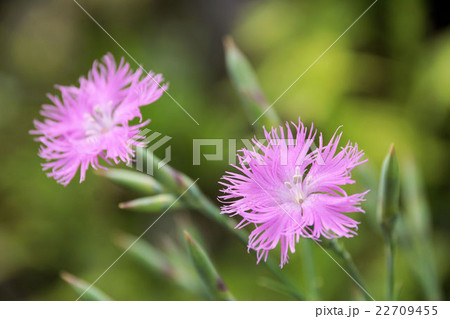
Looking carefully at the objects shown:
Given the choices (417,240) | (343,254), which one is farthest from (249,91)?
(417,240)

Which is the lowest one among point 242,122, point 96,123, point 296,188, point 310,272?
point 310,272

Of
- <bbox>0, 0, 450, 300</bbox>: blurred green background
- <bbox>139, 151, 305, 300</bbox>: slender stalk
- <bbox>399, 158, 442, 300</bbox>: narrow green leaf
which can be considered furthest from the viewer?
<bbox>0, 0, 450, 300</bbox>: blurred green background

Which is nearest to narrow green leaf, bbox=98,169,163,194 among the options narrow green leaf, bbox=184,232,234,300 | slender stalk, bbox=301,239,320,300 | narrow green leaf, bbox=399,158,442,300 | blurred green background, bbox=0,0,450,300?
narrow green leaf, bbox=184,232,234,300

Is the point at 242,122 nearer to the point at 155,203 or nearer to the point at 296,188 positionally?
the point at 155,203

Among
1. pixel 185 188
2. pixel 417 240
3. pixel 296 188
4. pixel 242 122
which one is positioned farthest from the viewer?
pixel 242 122

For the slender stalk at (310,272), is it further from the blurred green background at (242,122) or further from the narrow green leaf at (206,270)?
the blurred green background at (242,122)

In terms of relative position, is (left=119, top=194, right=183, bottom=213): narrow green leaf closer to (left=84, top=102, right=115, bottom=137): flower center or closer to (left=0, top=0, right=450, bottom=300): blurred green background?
(left=84, top=102, right=115, bottom=137): flower center

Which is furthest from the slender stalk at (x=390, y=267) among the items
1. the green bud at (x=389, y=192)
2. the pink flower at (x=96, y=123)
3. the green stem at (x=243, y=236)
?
the pink flower at (x=96, y=123)
